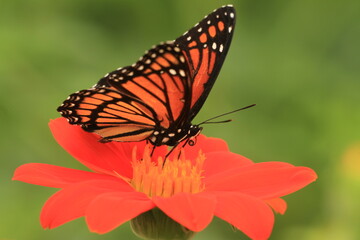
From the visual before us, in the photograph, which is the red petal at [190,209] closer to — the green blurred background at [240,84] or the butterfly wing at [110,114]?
the butterfly wing at [110,114]

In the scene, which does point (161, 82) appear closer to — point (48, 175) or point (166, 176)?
point (166, 176)

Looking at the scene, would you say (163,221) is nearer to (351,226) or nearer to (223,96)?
(351,226)

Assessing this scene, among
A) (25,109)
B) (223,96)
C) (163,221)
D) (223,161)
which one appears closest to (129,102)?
(223,161)

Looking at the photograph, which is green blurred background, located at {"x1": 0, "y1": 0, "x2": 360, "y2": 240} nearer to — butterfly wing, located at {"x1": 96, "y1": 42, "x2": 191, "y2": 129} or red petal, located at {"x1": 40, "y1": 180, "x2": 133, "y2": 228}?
butterfly wing, located at {"x1": 96, "y1": 42, "x2": 191, "y2": 129}

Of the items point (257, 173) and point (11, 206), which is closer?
point (257, 173)

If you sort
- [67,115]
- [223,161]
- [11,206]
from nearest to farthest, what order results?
[67,115] < [223,161] < [11,206]

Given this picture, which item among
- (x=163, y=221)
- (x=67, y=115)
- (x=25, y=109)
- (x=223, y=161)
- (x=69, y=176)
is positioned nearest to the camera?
(x=163, y=221)
